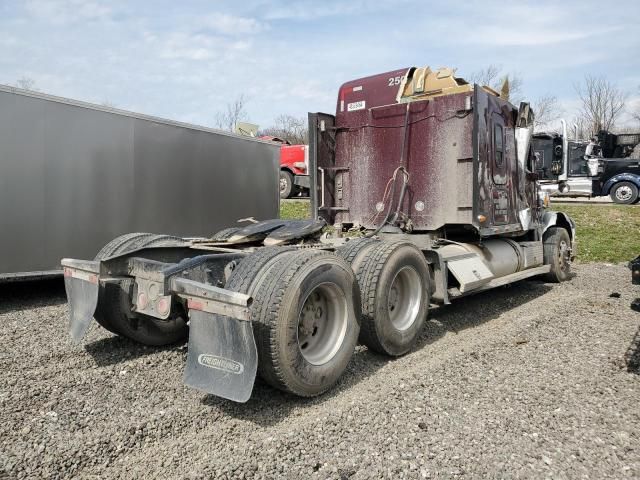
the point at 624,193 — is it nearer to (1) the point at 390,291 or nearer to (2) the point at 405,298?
(2) the point at 405,298

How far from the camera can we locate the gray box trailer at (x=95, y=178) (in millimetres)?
6230

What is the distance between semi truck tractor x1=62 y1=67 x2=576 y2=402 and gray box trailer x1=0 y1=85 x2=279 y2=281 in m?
2.43

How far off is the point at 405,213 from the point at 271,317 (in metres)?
3.41

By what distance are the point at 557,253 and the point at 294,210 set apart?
29.4 feet

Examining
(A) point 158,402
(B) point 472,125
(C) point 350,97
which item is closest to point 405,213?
(B) point 472,125

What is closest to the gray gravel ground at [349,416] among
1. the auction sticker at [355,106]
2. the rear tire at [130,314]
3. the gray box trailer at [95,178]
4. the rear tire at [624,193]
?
the rear tire at [130,314]

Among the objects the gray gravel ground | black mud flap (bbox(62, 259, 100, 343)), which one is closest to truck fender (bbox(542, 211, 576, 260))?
the gray gravel ground

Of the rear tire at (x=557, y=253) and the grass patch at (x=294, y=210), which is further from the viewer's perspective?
the grass patch at (x=294, y=210)

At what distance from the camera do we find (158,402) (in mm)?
3484

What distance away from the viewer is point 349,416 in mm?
3252

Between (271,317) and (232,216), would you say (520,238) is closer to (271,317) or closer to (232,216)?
(232,216)

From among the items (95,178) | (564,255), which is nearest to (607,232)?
(564,255)

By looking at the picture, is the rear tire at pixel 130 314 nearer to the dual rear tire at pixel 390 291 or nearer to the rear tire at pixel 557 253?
the dual rear tire at pixel 390 291

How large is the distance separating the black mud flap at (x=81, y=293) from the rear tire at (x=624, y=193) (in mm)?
19015
